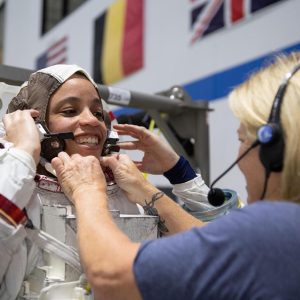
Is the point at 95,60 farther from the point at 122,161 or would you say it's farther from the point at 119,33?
the point at 122,161

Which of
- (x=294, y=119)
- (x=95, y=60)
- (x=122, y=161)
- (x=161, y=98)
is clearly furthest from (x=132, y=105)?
(x=95, y=60)

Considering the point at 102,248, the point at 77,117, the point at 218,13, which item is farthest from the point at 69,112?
the point at 218,13

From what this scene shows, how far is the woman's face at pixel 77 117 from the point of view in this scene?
1.12 metres

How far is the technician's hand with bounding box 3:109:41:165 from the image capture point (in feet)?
2.86

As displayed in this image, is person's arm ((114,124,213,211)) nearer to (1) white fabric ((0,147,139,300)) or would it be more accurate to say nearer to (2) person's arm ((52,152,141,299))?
(1) white fabric ((0,147,139,300))

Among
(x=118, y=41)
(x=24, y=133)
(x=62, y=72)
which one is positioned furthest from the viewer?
(x=118, y=41)

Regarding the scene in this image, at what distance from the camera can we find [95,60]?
396 centimetres

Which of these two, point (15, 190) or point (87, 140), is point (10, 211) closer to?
point (15, 190)

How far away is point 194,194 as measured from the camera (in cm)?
132

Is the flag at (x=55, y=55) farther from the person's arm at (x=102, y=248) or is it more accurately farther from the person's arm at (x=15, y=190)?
the person's arm at (x=102, y=248)

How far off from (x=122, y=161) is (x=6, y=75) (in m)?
0.69

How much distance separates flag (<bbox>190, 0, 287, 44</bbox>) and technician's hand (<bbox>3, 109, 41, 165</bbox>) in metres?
1.80

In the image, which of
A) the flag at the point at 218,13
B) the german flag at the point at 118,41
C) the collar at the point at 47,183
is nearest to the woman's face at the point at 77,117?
the collar at the point at 47,183

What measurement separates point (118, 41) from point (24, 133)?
2.79 m
